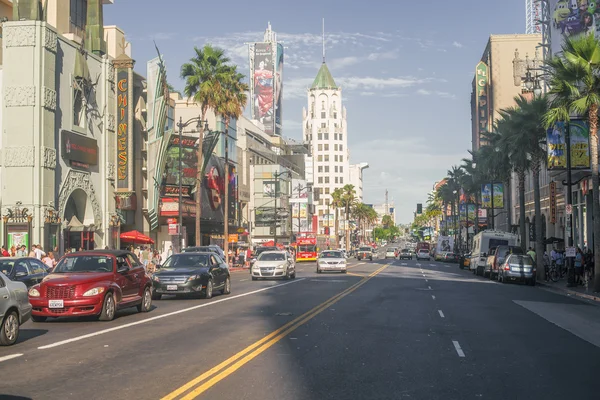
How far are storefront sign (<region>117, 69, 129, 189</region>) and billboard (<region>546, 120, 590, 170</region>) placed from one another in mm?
28060

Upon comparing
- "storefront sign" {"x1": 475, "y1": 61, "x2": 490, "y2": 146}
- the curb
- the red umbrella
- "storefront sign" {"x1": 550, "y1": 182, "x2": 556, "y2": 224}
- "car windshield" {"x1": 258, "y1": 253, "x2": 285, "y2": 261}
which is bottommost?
the curb

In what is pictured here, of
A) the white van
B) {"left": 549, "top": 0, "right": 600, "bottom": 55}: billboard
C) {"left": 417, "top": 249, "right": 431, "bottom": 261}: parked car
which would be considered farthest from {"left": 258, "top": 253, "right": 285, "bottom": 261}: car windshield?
{"left": 417, "top": 249, "right": 431, "bottom": 261}: parked car

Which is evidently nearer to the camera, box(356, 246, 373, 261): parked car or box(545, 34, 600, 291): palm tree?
box(545, 34, 600, 291): palm tree

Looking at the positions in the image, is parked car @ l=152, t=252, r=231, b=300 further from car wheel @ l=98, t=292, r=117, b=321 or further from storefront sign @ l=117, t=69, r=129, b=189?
storefront sign @ l=117, t=69, r=129, b=189

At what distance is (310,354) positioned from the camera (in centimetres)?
1212

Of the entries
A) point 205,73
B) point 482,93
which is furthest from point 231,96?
point 482,93

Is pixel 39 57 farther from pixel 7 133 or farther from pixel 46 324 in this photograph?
pixel 46 324

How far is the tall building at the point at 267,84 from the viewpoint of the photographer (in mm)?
167500

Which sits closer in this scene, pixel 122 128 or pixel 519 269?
pixel 519 269

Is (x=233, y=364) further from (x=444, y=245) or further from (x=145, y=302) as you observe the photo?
(x=444, y=245)

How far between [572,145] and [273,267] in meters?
16.7

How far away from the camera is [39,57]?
39906 mm

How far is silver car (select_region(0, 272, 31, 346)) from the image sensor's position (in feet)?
42.7

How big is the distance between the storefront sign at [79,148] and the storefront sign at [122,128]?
2702mm
